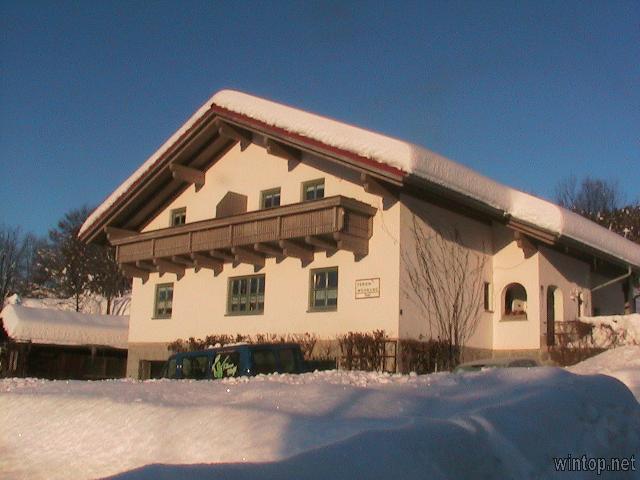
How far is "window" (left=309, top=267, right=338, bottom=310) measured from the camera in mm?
22753

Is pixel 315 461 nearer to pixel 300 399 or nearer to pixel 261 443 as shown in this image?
pixel 261 443

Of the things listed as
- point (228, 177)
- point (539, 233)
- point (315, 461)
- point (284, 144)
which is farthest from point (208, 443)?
point (228, 177)

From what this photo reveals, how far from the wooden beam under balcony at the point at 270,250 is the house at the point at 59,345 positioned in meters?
13.9

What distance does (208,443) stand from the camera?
640 cm

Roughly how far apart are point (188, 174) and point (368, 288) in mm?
8817

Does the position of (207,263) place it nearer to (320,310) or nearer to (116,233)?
(320,310)

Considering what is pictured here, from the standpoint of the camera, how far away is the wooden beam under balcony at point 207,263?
25.6m

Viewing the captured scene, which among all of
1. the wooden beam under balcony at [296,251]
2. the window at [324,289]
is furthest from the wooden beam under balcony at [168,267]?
the window at [324,289]

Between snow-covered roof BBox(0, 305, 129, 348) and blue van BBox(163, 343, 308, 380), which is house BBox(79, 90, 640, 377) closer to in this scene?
blue van BBox(163, 343, 308, 380)

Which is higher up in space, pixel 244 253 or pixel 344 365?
pixel 244 253

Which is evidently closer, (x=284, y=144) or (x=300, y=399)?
(x=300, y=399)

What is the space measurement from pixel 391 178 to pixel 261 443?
14.7m

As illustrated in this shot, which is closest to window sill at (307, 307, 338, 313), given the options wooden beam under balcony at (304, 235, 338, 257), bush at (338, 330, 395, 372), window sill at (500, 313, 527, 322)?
bush at (338, 330, 395, 372)

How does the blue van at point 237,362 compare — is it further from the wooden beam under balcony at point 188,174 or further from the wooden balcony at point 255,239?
the wooden beam under balcony at point 188,174
